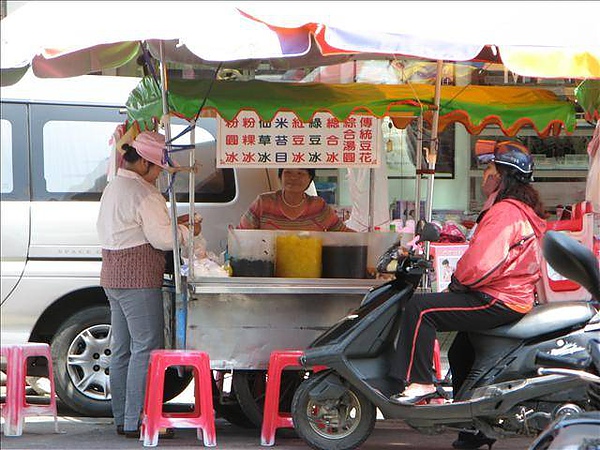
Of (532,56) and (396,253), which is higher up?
(532,56)

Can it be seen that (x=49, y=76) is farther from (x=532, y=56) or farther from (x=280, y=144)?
(x=532, y=56)

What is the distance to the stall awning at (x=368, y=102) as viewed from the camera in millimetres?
6238

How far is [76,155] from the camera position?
777 cm

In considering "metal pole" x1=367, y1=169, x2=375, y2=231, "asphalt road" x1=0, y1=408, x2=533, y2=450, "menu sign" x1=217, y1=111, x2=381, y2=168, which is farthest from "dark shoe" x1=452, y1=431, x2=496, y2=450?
"metal pole" x1=367, y1=169, x2=375, y2=231

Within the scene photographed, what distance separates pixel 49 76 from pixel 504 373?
3279 millimetres

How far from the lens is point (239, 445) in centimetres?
640

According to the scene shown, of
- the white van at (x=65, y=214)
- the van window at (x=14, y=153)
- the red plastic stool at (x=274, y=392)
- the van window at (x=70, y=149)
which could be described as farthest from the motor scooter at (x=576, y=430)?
the van window at (x=14, y=153)

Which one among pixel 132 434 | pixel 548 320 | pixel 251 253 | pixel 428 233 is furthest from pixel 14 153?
pixel 548 320

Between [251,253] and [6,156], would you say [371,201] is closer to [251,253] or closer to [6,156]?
[251,253]

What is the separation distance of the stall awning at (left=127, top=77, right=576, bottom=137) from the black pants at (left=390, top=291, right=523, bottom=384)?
1391 millimetres

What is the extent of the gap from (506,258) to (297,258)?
4.84ft

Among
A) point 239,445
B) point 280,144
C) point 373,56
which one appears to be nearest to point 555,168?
point 373,56

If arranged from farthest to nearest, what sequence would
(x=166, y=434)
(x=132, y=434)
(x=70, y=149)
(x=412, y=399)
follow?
(x=70, y=149), (x=166, y=434), (x=132, y=434), (x=412, y=399)

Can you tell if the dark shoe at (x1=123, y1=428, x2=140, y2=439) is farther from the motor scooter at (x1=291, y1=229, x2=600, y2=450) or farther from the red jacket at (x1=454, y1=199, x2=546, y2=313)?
the red jacket at (x1=454, y1=199, x2=546, y2=313)
